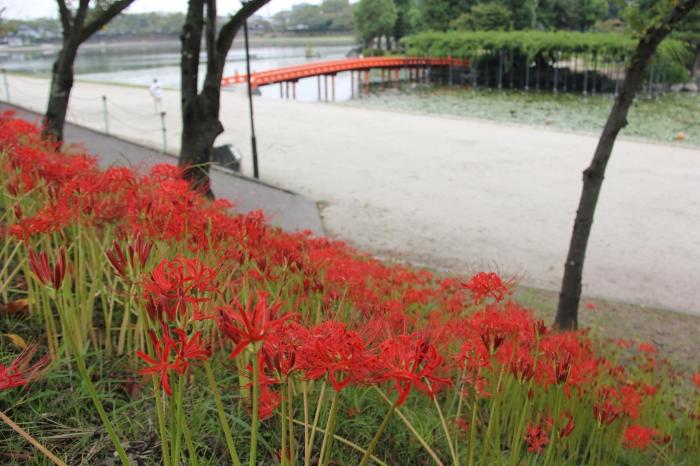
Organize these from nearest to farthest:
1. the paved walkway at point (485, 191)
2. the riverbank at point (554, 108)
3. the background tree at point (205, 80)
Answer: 1. the background tree at point (205, 80)
2. the paved walkway at point (485, 191)
3. the riverbank at point (554, 108)

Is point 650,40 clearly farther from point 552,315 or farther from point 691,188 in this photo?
point 691,188

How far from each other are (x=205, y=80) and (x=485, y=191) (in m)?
5.95

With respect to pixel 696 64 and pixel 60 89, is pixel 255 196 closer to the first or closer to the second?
pixel 60 89

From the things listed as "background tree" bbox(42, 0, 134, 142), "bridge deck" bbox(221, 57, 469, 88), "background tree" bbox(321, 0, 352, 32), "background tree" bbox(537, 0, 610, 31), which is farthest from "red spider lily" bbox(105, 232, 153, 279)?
"background tree" bbox(321, 0, 352, 32)

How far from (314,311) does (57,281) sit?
4.91 ft

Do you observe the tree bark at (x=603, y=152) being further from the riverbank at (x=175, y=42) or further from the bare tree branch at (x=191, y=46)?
the riverbank at (x=175, y=42)

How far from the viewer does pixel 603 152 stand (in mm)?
5418

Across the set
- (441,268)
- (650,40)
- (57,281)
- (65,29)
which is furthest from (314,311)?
(65,29)

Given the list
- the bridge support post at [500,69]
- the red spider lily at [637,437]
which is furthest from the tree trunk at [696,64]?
the red spider lily at [637,437]

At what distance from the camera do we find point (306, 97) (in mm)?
52844

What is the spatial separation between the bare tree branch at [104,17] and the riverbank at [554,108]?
16.1 meters

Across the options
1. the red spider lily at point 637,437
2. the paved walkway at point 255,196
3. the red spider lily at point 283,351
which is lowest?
the paved walkway at point 255,196

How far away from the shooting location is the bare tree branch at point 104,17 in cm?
945

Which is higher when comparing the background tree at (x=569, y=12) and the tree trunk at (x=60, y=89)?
the background tree at (x=569, y=12)
